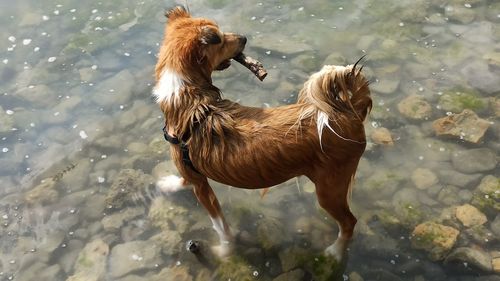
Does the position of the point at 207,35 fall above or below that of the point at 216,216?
above

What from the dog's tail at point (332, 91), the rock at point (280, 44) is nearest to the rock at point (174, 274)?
the dog's tail at point (332, 91)

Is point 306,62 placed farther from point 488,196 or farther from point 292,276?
point 292,276

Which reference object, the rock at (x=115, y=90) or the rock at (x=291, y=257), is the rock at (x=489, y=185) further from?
the rock at (x=115, y=90)

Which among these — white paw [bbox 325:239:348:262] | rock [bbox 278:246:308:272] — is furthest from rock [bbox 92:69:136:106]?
white paw [bbox 325:239:348:262]

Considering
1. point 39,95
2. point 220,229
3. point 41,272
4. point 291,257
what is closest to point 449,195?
point 291,257

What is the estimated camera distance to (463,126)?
4.92 metres

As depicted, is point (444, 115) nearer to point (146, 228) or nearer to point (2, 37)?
point (146, 228)

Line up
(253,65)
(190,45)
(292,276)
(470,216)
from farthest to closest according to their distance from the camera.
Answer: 1. (470,216)
2. (292,276)
3. (253,65)
4. (190,45)

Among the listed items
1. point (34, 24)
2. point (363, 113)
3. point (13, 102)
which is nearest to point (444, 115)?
point (363, 113)

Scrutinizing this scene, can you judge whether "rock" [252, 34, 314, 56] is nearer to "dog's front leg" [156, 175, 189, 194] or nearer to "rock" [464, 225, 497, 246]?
"dog's front leg" [156, 175, 189, 194]

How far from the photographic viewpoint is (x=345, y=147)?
323 cm

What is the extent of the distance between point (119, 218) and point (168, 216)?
1.67 ft

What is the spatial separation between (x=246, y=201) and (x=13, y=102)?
3393 millimetres

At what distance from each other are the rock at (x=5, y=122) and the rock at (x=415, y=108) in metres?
4.53
